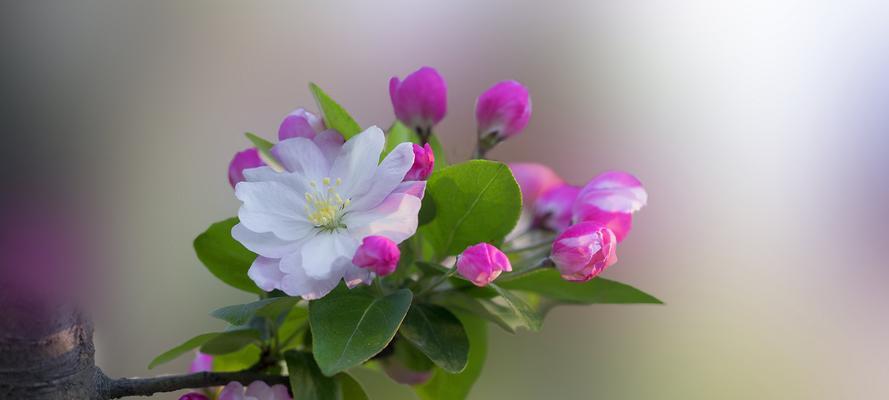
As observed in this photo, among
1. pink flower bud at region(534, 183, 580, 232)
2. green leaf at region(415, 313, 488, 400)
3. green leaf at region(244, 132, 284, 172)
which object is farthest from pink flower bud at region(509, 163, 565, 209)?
green leaf at region(244, 132, 284, 172)

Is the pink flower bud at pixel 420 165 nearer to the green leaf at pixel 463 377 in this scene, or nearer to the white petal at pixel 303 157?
the white petal at pixel 303 157

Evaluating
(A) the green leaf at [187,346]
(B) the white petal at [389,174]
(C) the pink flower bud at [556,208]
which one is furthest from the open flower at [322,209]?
(C) the pink flower bud at [556,208]

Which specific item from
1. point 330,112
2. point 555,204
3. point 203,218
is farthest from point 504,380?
point 330,112

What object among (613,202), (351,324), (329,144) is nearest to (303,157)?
(329,144)

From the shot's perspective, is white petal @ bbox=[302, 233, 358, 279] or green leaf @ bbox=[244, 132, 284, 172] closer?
white petal @ bbox=[302, 233, 358, 279]

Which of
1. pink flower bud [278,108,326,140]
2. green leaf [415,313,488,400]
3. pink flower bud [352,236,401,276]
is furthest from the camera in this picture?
green leaf [415,313,488,400]

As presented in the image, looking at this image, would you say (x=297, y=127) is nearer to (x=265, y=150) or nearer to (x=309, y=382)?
(x=265, y=150)

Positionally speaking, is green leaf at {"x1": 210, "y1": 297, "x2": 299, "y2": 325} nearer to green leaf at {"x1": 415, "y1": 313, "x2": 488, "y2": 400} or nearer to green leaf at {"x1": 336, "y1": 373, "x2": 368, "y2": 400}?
green leaf at {"x1": 336, "y1": 373, "x2": 368, "y2": 400}
